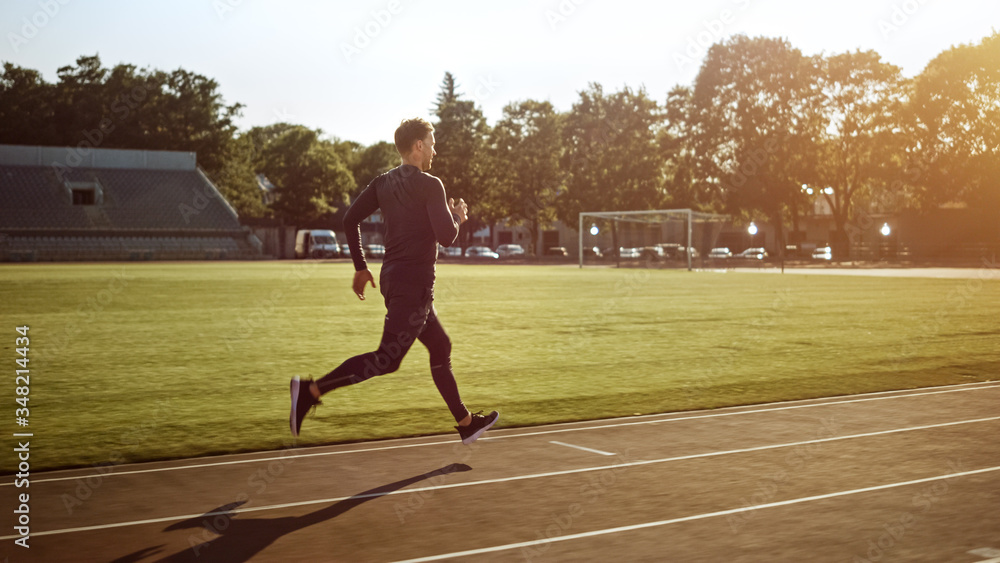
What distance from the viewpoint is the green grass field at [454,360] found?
7.42 meters

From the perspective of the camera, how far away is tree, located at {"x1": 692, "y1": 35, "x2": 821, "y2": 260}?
214 feet

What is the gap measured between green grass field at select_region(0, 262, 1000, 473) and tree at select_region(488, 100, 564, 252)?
188ft

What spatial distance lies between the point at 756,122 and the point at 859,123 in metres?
6.75

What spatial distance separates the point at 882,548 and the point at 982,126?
6645cm

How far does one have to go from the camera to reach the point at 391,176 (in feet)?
19.2

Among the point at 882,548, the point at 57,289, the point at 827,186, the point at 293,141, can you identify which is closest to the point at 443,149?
the point at 293,141

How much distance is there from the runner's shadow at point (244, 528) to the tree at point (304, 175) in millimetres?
88886

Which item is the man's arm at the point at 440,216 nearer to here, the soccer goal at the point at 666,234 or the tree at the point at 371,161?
the soccer goal at the point at 666,234

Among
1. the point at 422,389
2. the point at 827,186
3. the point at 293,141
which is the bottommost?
the point at 422,389

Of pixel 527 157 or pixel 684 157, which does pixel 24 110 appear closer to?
pixel 527 157

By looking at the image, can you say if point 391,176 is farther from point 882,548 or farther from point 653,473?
point 882,548

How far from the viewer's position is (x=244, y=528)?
4.42 meters

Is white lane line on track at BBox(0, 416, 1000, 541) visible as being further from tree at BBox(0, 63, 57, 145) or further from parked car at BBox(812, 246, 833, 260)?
tree at BBox(0, 63, 57, 145)

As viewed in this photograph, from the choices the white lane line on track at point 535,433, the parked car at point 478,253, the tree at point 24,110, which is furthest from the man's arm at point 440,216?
the tree at point 24,110
